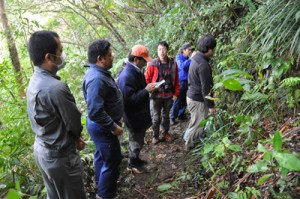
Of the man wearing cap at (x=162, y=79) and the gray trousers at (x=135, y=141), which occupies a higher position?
the man wearing cap at (x=162, y=79)

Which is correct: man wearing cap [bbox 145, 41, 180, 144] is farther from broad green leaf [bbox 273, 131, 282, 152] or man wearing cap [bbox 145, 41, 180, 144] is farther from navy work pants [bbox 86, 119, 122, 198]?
broad green leaf [bbox 273, 131, 282, 152]

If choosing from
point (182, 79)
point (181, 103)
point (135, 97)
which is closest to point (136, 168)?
point (135, 97)

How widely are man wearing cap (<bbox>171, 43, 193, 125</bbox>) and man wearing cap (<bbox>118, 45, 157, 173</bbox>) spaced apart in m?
2.03

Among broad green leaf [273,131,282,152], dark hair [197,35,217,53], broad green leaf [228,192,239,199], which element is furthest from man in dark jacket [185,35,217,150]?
broad green leaf [273,131,282,152]

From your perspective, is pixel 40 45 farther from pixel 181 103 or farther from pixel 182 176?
pixel 181 103

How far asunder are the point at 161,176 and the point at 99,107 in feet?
5.81

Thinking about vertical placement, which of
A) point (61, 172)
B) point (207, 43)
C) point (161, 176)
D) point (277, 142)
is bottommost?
point (161, 176)

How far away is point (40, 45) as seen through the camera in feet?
7.82

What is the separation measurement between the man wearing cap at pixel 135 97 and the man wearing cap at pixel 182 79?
203cm

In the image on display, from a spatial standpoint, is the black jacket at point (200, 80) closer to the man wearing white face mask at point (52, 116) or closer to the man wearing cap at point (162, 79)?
the man wearing cap at point (162, 79)

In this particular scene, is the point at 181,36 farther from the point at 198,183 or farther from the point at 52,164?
the point at 52,164

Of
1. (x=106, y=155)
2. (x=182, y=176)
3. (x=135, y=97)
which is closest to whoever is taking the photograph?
(x=106, y=155)

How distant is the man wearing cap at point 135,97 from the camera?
390 cm

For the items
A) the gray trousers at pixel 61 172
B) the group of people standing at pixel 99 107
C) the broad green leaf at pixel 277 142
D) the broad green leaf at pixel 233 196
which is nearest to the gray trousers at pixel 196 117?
the group of people standing at pixel 99 107
